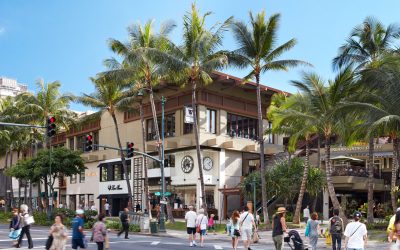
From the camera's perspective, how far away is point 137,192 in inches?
2028

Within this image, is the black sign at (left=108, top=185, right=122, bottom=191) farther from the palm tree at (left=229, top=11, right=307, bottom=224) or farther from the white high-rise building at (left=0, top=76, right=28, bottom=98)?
the white high-rise building at (left=0, top=76, right=28, bottom=98)

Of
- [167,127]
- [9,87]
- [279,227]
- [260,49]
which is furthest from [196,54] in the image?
[9,87]

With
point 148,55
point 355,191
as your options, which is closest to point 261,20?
point 148,55

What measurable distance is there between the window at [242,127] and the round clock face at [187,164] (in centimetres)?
433

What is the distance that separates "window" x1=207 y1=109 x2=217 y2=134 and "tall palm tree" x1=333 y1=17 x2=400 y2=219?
1566cm

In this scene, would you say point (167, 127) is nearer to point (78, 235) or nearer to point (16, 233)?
point (16, 233)

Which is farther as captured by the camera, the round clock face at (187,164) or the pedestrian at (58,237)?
the round clock face at (187,164)

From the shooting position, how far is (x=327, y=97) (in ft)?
103

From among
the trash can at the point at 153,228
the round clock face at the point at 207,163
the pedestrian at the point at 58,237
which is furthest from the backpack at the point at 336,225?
the round clock face at the point at 207,163

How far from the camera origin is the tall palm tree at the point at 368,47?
1259 inches

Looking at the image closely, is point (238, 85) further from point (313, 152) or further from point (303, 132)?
point (303, 132)

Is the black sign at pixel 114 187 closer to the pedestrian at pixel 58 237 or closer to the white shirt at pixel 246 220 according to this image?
the white shirt at pixel 246 220

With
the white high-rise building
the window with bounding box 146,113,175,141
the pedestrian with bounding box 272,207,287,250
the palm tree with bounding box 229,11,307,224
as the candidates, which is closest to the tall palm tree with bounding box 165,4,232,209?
the palm tree with bounding box 229,11,307,224

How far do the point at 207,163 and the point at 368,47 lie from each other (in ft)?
60.0
